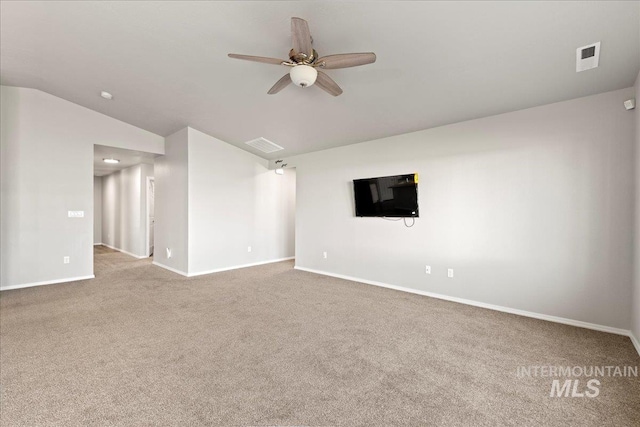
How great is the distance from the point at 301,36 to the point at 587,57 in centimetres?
253

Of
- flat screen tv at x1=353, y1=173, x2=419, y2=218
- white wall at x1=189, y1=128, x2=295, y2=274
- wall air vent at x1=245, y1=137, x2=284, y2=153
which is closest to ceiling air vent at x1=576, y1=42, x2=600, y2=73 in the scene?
flat screen tv at x1=353, y1=173, x2=419, y2=218

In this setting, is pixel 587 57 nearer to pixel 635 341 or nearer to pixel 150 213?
pixel 635 341

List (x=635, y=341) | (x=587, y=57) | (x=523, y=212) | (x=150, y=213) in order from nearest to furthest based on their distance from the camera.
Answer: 1. (x=587, y=57)
2. (x=635, y=341)
3. (x=523, y=212)
4. (x=150, y=213)

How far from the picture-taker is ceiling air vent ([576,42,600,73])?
230 centimetres

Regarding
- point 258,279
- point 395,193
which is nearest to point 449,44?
point 395,193

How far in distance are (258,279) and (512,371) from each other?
398cm

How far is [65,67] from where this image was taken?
3.81m

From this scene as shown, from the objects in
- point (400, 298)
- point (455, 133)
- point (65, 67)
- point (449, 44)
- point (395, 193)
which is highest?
point (65, 67)

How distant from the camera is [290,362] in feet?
7.55

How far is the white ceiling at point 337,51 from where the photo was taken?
2.20 m

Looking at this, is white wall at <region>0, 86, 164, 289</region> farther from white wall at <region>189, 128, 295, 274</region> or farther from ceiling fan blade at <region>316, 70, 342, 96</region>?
ceiling fan blade at <region>316, 70, 342, 96</region>

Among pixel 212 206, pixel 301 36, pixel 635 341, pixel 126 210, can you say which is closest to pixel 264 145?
pixel 212 206

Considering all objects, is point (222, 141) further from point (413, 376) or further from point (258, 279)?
point (413, 376)

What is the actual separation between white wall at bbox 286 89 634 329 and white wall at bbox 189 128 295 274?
2.85 metres
